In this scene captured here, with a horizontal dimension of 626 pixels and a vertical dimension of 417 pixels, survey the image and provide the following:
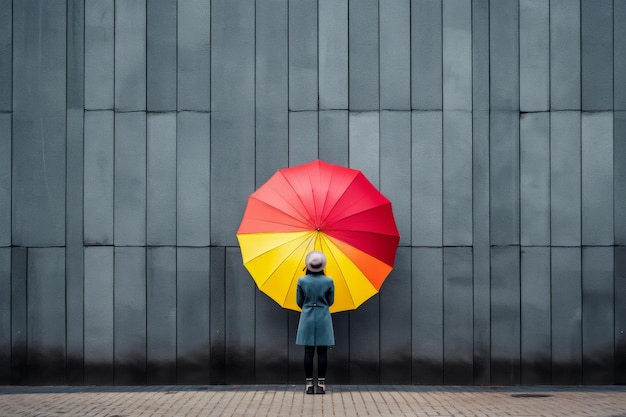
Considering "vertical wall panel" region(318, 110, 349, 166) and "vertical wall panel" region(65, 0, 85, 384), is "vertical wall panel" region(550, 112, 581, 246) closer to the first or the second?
"vertical wall panel" region(318, 110, 349, 166)

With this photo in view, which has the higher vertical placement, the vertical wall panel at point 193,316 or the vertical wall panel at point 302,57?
the vertical wall panel at point 302,57

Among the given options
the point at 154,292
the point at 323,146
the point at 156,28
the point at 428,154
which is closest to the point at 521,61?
the point at 428,154

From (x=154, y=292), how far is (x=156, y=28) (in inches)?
143

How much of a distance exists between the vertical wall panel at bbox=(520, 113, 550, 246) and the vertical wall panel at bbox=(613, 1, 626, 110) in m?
1.01

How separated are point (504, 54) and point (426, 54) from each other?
1068 millimetres

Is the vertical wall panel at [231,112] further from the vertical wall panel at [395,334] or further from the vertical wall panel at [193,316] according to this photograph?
the vertical wall panel at [395,334]

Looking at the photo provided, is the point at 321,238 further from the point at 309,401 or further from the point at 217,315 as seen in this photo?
the point at 217,315

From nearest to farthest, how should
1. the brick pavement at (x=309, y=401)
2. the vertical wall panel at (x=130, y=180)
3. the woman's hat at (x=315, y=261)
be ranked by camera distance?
the brick pavement at (x=309, y=401) → the woman's hat at (x=315, y=261) → the vertical wall panel at (x=130, y=180)

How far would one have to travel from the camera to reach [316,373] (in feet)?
38.0

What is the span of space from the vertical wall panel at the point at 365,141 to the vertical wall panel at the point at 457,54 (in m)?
1.02

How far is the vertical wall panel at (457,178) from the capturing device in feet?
39.1

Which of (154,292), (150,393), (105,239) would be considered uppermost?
(105,239)

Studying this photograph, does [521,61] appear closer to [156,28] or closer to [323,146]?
[323,146]

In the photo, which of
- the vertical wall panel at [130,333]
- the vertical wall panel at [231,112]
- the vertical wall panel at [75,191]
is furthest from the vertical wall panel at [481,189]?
the vertical wall panel at [75,191]
